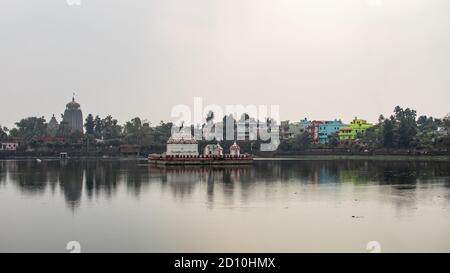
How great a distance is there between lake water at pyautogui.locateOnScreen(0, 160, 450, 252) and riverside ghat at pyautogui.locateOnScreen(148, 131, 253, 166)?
1200 inches

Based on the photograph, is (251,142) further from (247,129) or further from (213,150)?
(213,150)

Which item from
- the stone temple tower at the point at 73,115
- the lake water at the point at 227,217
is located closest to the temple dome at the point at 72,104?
the stone temple tower at the point at 73,115

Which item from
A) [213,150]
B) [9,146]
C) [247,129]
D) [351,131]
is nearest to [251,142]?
[247,129]

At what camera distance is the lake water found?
1738 centimetres

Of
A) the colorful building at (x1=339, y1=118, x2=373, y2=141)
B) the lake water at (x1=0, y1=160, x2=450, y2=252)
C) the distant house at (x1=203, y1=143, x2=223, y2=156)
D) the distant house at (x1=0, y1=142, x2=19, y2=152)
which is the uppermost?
the colorful building at (x1=339, y1=118, x2=373, y2=141)

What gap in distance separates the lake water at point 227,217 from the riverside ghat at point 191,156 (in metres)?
30.5

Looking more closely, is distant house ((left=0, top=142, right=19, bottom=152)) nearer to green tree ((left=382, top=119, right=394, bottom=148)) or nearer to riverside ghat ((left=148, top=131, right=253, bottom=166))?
riverside ghat ((left=148, top=131, right=253, bottom=166))

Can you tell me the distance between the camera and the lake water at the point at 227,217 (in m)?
17.4

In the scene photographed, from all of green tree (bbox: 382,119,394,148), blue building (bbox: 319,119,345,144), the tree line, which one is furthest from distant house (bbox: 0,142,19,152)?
green tree (bbox: 382,119,394,148)

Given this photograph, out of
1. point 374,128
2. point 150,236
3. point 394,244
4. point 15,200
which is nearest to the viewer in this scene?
point 394,244
